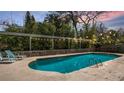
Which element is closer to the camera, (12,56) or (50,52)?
(12,56)

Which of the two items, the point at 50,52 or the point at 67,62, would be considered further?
the point at 50,52

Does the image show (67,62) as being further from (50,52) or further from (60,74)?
(60,74)

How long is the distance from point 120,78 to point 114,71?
0.59 metres

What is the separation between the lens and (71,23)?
8969 mm

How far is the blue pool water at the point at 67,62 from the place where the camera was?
8203 millimetres

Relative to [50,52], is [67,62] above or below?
below

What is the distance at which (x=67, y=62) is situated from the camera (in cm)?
933

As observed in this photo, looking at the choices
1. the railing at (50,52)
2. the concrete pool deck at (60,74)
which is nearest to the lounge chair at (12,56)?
the railing at (50,52)

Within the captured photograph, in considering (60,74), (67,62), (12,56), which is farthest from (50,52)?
(60,74)

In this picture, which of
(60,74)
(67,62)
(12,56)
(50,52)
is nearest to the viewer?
(60,74)

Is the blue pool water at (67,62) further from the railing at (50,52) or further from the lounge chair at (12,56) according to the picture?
the lounge chair at (12,56)

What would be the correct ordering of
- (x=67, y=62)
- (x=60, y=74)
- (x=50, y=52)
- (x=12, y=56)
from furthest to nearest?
(x=50, y=52) → (x=67, y=62) → (x=12, y=56) → (x=60, y=74)
